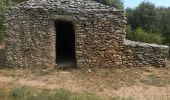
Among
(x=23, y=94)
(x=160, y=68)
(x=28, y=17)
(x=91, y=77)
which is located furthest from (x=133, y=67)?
(x=23, y=94)

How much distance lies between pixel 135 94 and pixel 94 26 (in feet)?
12.2

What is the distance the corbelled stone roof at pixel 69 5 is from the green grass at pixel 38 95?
405 centimetres

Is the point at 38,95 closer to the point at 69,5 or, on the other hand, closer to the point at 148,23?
the point at 69,5

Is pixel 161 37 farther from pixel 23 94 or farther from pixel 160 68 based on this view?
pixel 23 94

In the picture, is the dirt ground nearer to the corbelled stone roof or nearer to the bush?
the corbelled stone roof

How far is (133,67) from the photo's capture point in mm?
14531

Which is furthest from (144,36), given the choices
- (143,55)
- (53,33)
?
(53,33)

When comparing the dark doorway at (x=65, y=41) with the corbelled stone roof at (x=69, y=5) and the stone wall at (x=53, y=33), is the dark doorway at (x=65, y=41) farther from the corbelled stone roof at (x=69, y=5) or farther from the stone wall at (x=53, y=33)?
the stone wall at (x=53, y=33)

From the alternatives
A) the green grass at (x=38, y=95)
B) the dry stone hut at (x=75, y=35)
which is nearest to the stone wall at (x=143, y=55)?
the dry stone hut at (x=75, y=35)

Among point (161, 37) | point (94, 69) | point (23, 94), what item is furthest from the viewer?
point (161, 37)

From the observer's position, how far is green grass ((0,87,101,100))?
10055 millimetres

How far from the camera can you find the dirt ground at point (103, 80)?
11.5 meters

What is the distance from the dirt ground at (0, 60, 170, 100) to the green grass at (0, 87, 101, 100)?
66 cm

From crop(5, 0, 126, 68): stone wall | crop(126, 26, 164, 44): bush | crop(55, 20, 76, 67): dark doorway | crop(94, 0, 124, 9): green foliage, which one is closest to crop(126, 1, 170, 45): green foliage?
crop(126, 26, 164, 44): bush
